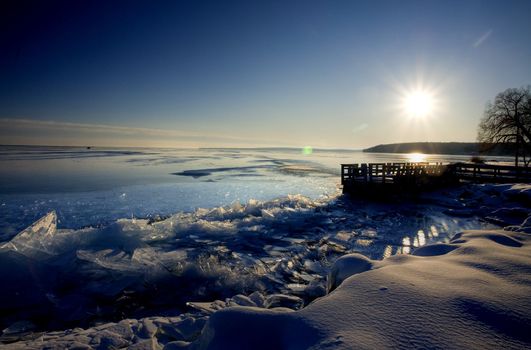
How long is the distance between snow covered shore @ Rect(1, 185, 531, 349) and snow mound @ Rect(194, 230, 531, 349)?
0.04 feet

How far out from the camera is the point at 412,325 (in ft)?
8.13

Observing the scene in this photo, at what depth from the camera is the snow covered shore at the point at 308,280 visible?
8.32ft

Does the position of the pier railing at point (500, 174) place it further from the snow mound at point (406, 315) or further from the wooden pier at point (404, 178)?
the snow mound at point (406, 315)

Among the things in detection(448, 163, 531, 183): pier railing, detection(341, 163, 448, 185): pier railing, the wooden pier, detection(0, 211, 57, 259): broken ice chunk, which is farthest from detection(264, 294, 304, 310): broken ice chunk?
detection(448, 163, 531, 183): pier railing

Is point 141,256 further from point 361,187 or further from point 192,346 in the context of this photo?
point 361,187

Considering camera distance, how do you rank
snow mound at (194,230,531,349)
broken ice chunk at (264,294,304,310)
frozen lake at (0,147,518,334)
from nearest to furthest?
snow mound at (194,230,531,349) < broken ice chunk at (264,294,304,310) < frozen lake at (0,147,518,334)

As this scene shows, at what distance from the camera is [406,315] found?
2639mm

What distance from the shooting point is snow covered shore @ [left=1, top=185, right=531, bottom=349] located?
8.32ft

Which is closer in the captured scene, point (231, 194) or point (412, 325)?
point (412, 325)

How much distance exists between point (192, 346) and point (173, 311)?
105 inches

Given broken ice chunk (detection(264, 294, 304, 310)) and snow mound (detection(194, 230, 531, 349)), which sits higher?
snow mound (detection(194, 230, 531, 349))

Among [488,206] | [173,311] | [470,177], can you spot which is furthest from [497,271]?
[470,177]

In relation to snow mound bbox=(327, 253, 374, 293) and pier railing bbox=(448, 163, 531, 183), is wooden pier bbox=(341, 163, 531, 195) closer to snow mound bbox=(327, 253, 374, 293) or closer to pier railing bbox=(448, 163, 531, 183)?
pier railing bbox=(448, 163, 531, 183)

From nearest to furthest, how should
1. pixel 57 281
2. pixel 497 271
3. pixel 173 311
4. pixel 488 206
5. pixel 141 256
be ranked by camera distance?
pixel 497 271 → pixel 173 311 → pixel 57 281 → pixel 141 256 → pixel 488 206
